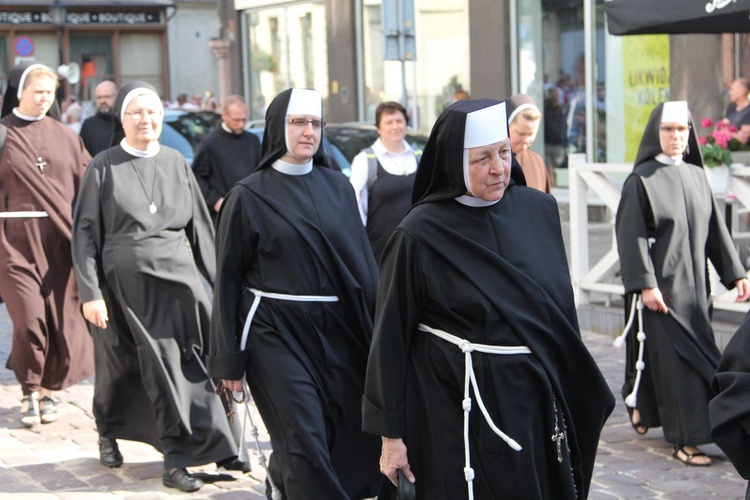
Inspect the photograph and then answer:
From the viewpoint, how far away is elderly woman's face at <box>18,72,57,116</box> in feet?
26.8

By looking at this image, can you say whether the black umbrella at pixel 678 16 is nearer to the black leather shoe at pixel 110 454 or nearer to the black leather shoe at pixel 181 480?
the black leather shoe at pixel 181 480

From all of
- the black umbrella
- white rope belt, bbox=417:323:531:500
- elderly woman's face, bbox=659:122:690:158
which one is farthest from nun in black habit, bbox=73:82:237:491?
the black umbrella

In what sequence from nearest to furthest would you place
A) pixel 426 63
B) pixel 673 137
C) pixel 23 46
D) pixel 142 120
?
pixel 142 120, pixel 673 137, pixel 426 63, pixel 23 46

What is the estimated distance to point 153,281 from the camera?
6.70 m

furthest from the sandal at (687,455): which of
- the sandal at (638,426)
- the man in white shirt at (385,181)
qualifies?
the man in white shirt at (385,181)

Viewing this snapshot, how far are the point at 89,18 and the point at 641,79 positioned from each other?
27.1 m

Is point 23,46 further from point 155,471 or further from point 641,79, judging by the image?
point 155,471

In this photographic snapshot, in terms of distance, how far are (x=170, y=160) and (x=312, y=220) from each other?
154cm

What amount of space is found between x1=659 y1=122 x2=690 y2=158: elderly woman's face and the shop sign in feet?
113

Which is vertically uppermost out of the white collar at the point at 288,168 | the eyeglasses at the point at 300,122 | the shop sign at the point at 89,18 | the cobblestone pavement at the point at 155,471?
the shop sign at the point at 89,18

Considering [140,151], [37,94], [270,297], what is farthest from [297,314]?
[37,94]

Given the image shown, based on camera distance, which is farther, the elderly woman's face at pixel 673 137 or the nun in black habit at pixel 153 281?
the elderly woman's face at pixel 673 137

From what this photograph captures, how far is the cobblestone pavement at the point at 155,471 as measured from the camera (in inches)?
254

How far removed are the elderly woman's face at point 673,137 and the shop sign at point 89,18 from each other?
34.5 meters
